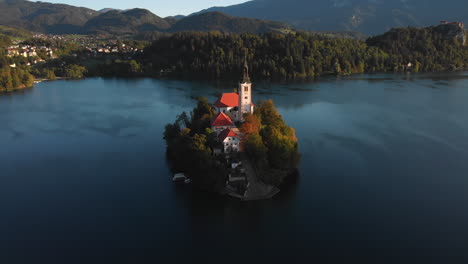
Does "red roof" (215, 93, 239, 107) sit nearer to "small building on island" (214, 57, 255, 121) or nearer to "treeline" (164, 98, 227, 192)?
"small building on island" (214, 57, 255, 121)

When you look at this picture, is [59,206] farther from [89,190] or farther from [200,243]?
[200,243]

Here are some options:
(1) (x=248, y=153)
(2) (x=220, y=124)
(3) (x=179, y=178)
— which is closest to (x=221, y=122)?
(2) (x=220, y=124)

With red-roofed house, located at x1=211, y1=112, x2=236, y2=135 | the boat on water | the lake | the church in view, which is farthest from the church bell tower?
the boat on water

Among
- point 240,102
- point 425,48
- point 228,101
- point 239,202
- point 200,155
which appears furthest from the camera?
point 425,48

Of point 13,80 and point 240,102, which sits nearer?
point 240,102

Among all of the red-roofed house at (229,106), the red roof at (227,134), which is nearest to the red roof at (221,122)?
the red roof at (227,134)

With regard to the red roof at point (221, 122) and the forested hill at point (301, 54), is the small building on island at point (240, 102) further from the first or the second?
the forested hill at point (301, 54)

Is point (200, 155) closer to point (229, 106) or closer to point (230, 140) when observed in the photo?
point (230, 140)
